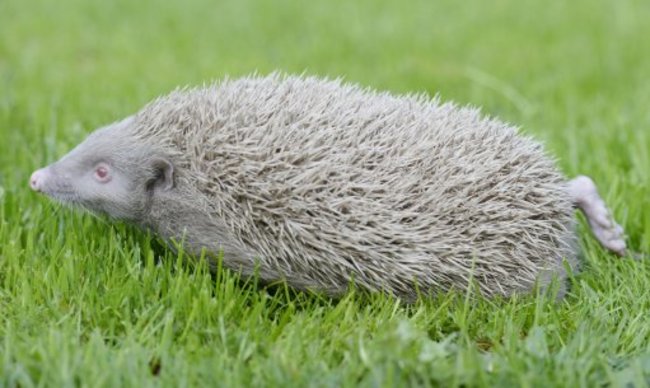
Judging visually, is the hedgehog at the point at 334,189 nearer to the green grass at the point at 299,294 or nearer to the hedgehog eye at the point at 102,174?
the hedgehog eye at the point at 102,174

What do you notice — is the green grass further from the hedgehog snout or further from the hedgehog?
the hedgehog snout

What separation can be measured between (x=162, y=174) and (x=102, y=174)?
31 centimetres

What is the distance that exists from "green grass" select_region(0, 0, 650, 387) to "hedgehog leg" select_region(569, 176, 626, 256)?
101mm

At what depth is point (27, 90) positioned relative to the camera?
7773 mm

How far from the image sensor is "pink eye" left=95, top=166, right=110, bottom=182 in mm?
4223

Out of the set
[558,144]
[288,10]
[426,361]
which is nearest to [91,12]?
[288,10]

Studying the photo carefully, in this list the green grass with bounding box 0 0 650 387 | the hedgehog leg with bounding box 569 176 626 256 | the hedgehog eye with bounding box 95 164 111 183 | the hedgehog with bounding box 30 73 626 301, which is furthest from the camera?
the hedgehog leg with bounding box 569 176 626 256

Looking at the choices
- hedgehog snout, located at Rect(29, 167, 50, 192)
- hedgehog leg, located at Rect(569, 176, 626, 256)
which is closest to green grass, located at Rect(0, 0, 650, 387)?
hedgehog leg, located at Rect(569, 176, 626, 256)

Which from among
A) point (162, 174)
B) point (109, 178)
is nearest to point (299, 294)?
point (162, 174)

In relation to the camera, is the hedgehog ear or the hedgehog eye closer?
the hedgehog ear

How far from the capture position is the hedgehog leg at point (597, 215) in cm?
447

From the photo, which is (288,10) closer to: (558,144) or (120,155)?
(558,144)

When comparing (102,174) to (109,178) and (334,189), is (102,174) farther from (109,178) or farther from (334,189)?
(334,189)

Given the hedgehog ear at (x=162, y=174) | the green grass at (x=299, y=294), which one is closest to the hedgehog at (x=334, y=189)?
the hedgehog ear at (x=162, y=174)
